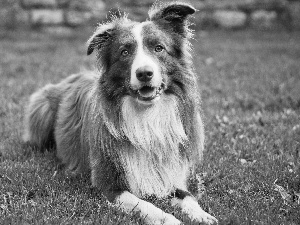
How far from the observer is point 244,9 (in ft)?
45.2

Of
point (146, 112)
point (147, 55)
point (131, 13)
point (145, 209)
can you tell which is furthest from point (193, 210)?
point (131, 13)

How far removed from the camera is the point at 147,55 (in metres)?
4.26

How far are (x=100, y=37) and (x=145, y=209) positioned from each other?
5.88 feet

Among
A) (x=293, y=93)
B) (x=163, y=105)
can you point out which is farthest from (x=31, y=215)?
→ (x=293, y=93)

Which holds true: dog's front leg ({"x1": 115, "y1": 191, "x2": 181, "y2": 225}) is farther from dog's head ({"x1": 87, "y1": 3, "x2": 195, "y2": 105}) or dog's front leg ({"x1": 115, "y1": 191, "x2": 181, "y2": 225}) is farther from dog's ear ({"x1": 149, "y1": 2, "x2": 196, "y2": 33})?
dog's ear ({"x1": 149, "y1": 2, "x2": 196, "y2": 33})

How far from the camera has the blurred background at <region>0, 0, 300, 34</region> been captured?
1307cm

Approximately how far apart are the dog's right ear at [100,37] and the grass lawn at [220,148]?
55.2 inches

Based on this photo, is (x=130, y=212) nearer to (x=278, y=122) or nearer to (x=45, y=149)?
(x=45, y=149)

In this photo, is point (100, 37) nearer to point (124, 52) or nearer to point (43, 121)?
point (124, 52)

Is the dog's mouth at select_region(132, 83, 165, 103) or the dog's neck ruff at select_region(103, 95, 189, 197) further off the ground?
the dog's mouth at select_region(132, 83, 165, 103)

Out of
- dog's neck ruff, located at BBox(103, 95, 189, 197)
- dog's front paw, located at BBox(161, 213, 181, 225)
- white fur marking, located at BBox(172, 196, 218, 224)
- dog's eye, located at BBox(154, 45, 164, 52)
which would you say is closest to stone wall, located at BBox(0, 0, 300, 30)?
dog's eye, located at BBox(154, 45, 164, 52)

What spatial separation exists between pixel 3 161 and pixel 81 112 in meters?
1.09

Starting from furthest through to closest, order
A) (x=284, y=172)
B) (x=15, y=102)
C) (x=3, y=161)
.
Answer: (x=15, y=102) → (x=3, y=161) → (x=284, y=172)

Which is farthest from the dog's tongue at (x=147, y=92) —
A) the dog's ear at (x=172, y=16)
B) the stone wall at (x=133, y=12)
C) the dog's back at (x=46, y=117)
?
the stone wall at (x=133, y=12)
